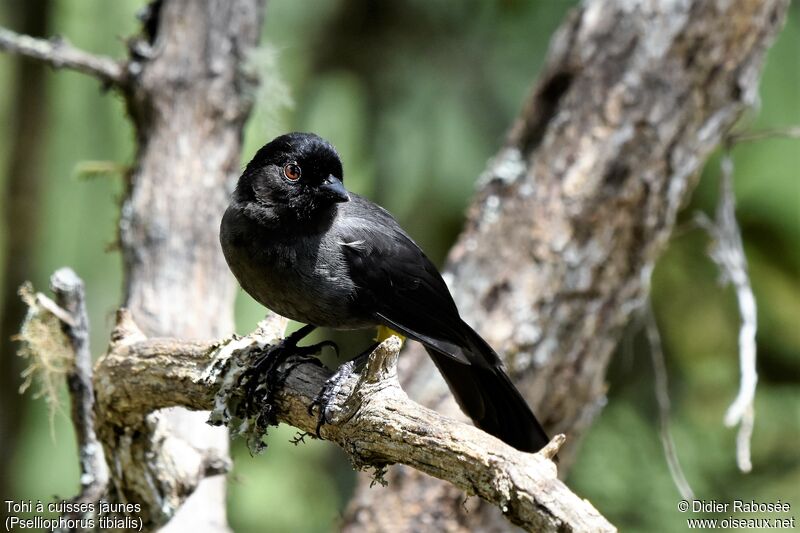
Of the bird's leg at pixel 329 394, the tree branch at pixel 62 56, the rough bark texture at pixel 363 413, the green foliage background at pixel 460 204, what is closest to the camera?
the rough bark texture at pixel 363 413

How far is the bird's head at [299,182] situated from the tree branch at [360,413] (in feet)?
1.60

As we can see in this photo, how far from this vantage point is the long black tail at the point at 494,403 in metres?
3.12

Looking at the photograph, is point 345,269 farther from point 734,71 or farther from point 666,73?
point 734,71

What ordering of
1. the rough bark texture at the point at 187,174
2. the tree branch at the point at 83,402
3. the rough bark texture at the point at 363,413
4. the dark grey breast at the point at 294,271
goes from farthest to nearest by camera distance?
the rough bark texture at the point at 187,174 < the tree branch at the point at 83,402 < the dark grey breast at the point at 294,271 < the rough bark texture at the point at 363,413

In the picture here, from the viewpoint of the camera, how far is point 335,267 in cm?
296

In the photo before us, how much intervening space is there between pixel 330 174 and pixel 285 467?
12.7ft

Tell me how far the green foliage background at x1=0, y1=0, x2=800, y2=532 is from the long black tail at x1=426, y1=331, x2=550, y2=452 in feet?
9.96

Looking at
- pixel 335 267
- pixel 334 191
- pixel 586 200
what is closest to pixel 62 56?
pixel 334 191

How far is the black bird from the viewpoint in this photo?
115 inches

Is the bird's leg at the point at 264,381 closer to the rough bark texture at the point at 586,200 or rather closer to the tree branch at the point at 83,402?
the tree branch at the point at 83,402

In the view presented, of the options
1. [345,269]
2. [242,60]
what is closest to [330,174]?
[345,269]

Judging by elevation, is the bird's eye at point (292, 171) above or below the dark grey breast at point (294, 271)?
above

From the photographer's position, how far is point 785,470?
19.0 feet

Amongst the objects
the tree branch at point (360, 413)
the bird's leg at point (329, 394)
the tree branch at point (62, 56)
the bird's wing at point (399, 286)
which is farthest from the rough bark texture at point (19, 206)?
the bird's leg at point (329, 394)
